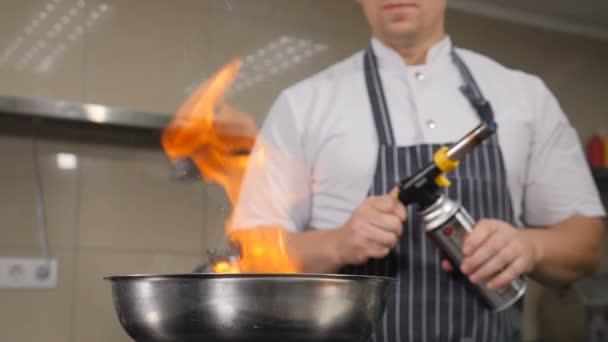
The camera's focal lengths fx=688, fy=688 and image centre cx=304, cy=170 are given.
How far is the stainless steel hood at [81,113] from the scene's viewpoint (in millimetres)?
1639

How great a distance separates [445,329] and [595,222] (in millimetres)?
327

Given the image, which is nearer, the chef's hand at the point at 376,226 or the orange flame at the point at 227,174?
the orange flame at the point at 227,174

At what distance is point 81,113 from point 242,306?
1.32 meters

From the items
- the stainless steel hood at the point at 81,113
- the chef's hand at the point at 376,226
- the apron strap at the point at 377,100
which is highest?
the stainless steel hood at the point at 81,113

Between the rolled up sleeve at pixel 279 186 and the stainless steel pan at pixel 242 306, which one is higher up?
the rolled up sleeve at pixel 279 186

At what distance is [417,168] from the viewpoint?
1.06 meters

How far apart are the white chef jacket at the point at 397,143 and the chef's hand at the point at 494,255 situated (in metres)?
0.21

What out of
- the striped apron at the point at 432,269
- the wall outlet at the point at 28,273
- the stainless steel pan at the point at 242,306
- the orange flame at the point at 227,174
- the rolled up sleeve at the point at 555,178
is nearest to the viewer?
the stainless steel pan at the point at 242,306

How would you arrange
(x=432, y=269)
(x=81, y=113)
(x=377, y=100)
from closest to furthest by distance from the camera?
(x=432, y=269), (x=377, y=100), (x=81, y=113)

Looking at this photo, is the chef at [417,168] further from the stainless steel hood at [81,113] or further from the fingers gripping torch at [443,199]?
the stainless steel hood at [81,113]

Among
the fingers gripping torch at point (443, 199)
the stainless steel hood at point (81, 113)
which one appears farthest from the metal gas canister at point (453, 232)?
the stainless steel hood at point (81, 113)

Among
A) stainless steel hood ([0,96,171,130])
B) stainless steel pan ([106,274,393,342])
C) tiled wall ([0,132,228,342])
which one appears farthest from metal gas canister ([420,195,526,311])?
stainless steel hood ([0,96,171,130])

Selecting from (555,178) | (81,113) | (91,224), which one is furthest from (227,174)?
(91,224)

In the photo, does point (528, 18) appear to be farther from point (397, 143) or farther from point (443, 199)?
point (443, 199)
